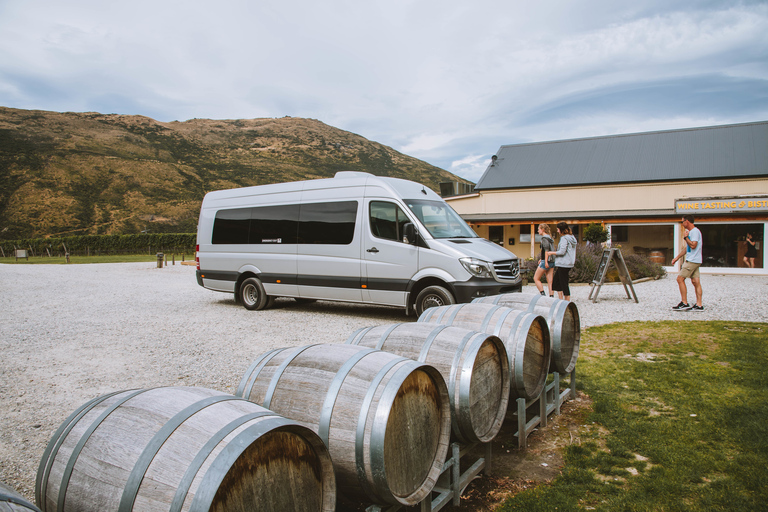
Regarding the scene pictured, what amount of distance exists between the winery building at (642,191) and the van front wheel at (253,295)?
664 inches

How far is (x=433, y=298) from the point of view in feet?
26.6

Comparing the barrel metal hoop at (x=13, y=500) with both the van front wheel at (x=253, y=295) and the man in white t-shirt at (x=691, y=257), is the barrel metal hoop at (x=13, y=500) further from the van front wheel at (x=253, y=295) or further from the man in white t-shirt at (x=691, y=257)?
the man in white t-shirt at (x=691, y=257)

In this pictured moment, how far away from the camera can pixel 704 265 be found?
65.4 ft

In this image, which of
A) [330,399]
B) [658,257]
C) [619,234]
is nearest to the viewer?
[330,399]

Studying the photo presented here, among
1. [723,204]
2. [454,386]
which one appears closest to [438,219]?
[454,386]

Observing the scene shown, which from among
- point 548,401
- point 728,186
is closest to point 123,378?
point 548,401

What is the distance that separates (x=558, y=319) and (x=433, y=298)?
13.4 ft

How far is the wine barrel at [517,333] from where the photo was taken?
3391 mm

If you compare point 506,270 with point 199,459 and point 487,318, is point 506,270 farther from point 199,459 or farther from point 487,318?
point 199,459

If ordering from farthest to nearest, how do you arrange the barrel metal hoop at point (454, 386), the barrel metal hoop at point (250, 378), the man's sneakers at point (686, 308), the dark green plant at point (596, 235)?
the dark green plant at point (596, 235), the man's sneakers at point (686, 308), the barrel metal hoop at point (454, 386), the barrel metal hoop at point (250, 378)

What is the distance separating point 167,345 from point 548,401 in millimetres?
5540

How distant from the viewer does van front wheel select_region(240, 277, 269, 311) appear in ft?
33.5

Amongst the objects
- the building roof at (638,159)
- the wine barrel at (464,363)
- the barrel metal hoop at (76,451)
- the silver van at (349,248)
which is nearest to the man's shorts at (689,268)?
the silver van at (349,248)

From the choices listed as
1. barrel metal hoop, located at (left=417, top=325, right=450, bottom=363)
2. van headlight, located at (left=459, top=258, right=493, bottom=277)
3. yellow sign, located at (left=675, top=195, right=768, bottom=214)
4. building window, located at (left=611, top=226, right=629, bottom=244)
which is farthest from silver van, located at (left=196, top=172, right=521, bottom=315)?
yellow sign, located at (left=675, top=195, right=768, bottom=214)
